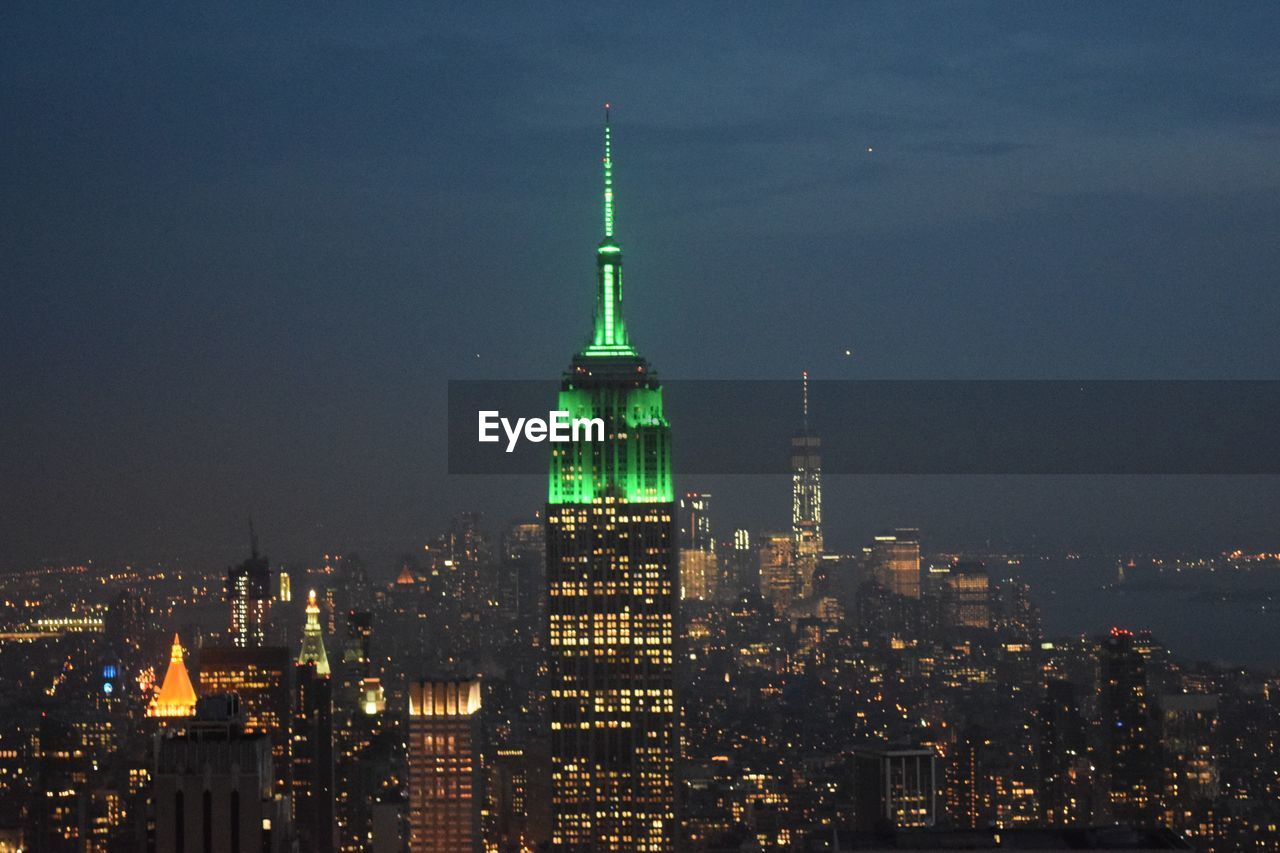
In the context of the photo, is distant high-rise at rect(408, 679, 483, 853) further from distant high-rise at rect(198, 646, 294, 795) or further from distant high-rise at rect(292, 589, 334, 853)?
distant high-rise at rect(198, 646, 294, 795)

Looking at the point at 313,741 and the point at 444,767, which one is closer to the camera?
the point at 313,741

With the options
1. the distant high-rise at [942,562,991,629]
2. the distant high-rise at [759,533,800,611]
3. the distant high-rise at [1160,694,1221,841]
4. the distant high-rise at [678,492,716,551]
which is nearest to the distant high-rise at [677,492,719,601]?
the distant high-rise at [678,492,716,551]

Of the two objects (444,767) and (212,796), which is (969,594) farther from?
(444,767)

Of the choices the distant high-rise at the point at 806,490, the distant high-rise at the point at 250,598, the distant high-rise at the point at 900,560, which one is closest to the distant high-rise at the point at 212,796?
the distant high-rise at the point at 250,598

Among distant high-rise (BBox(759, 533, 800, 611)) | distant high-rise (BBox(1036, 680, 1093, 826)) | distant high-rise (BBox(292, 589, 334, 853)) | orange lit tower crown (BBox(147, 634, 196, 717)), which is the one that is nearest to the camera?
orange lit tower crown (BBox(147, 634, 196, 717))

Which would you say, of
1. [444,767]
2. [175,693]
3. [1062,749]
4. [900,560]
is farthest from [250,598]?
[1062,749]

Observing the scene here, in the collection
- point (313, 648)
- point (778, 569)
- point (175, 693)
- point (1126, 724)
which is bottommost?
point (1126, 724)
